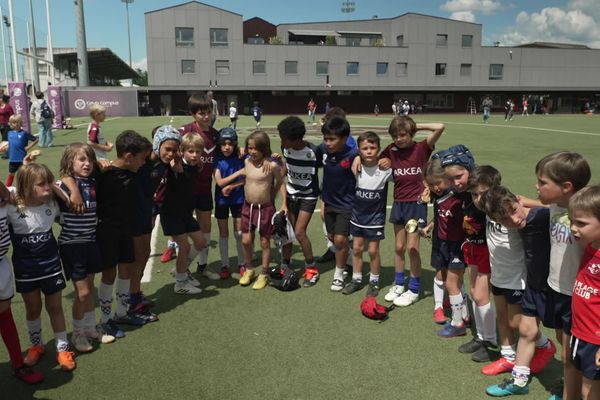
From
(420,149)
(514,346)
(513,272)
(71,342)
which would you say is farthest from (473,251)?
(71,342)

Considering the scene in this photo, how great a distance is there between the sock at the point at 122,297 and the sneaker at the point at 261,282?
56.0 inches

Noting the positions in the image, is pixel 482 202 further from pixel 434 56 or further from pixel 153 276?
pixel 434 56

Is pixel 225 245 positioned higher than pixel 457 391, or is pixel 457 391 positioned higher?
pixel 225 245

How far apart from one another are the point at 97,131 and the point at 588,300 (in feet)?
27.7

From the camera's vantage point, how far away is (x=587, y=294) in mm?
2613

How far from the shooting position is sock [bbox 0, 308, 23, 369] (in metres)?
3.56

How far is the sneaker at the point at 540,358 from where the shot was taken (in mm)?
3602

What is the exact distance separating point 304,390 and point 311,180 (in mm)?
2654

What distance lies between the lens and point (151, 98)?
174 feet

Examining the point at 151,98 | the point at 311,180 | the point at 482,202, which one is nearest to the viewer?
the point at 482,202

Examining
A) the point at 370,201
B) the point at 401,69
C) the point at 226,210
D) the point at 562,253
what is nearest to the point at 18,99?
the point at 226,210

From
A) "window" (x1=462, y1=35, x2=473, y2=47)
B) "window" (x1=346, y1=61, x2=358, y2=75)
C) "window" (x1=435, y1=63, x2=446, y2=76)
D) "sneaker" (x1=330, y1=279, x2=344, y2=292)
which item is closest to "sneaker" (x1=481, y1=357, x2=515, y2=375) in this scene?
"sneaker" (x1=330, y1=279, x2=344, y2=292)

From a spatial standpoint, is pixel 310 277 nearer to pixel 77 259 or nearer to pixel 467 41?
pixel 77 259

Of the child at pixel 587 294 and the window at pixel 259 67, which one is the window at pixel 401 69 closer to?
the window at pixel 259 67
